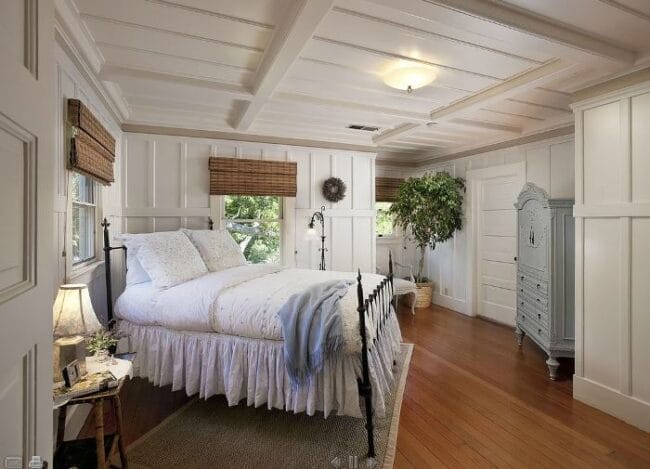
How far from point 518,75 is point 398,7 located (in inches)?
55.6

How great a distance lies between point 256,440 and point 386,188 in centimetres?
444

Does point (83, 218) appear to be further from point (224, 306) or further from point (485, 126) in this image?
point (485, 126)

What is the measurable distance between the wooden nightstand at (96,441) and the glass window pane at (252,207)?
2594 mm

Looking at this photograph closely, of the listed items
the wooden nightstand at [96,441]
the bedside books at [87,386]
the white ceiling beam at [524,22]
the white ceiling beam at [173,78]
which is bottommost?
the wooden nightstand at [96,441]

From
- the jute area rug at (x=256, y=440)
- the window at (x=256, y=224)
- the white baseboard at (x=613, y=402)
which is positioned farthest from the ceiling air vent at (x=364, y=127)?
the white baseboard at (x=613, y=402)

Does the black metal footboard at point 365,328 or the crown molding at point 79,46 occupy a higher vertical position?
the crown molding at point 79,46

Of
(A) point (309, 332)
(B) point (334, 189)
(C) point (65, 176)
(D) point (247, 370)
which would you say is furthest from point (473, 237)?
(C) point (65, 176)

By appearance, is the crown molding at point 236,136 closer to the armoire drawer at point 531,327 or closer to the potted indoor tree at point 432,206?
the potted indoor tree at point 432,206

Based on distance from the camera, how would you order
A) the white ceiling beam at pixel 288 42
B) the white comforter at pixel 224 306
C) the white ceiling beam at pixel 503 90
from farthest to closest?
1. the white ceiling beam at pixel 503 90
2. the white comforter at pixel 224 306
3. the white ceiling beam at pixel 288 42

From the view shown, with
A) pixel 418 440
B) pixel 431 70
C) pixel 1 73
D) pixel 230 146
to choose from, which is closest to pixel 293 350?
pixel 418 440

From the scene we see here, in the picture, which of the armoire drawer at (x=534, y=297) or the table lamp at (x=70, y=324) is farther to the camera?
the armoire drawer at (x=534, y=297)

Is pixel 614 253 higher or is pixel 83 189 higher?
pixel 83 189

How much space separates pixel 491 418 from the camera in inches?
96.0

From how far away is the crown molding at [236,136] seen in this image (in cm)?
393
